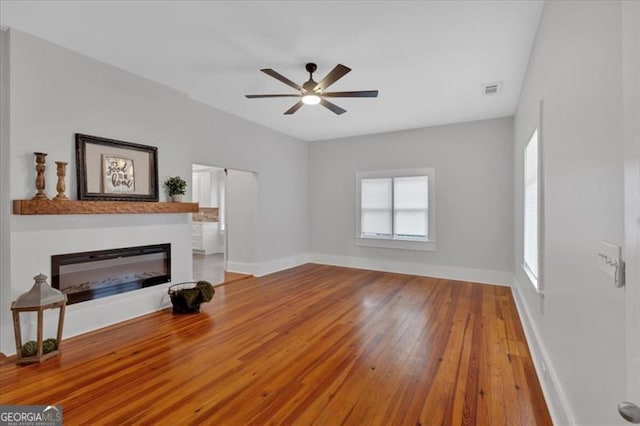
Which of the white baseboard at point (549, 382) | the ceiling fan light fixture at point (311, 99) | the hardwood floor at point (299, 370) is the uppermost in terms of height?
the ceiling fan light fixture at point (311, 99)

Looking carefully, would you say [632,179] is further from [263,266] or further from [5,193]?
[263,266]

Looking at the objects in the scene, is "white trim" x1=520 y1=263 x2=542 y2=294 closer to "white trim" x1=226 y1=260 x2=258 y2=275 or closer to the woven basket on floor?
the woven basket on floor

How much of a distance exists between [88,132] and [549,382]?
4668 millimetres

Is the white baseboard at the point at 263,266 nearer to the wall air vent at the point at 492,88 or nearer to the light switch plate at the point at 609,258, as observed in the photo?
the wall air vent at the point at 492,88

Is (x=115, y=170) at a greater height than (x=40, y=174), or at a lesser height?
greater

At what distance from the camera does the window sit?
2.88 meters

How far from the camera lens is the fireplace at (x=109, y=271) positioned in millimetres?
2994

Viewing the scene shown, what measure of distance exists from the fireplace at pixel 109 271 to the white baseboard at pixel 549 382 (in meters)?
4.11

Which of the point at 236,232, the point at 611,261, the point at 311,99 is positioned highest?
the point at 311,99

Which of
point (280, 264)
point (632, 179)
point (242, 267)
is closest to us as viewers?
point (632, 179)

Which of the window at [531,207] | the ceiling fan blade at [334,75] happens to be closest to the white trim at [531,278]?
the window at [531,207]

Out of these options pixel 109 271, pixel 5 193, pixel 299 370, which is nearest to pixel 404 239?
pixel 299 370

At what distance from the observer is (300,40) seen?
2.80m

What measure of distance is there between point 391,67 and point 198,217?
713 cm
